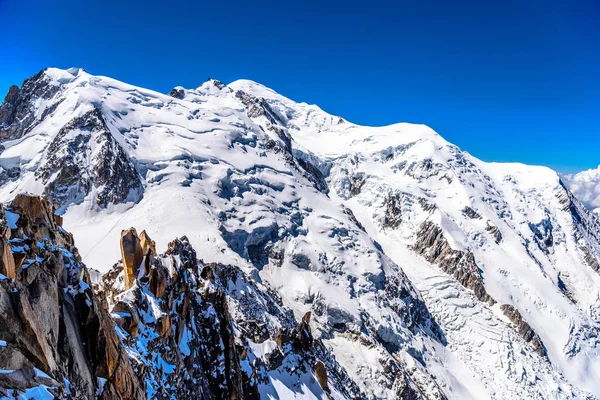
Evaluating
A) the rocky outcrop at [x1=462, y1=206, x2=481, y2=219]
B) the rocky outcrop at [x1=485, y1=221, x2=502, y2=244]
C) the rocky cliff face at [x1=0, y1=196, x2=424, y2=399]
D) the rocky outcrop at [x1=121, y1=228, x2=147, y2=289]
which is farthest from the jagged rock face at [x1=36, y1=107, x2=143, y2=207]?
the rocky outcrop at [x1=485, y1=221, x2=502, y2=244]

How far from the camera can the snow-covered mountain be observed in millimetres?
91812

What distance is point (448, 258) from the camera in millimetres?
142000

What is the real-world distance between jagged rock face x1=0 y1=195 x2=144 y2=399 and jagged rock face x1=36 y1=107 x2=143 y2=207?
88.7 metres

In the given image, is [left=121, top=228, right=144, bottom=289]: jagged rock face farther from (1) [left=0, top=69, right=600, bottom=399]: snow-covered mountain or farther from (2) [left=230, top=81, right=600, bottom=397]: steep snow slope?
(2) [left=230, top=81, right=600, bottom=397]: steep snow slope

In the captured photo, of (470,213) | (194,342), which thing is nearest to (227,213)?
(194,342)

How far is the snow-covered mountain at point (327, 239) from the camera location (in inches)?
3615

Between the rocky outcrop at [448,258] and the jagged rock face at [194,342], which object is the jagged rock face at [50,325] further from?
the rocky outcrop at [448,258]

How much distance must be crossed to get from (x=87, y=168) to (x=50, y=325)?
333 feet

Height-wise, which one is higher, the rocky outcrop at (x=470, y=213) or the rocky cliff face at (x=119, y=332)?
the rocky outcrop at (x=470, y=213)

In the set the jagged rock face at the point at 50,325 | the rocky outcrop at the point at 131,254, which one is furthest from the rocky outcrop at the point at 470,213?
the jagged rock face at the point at 50,325

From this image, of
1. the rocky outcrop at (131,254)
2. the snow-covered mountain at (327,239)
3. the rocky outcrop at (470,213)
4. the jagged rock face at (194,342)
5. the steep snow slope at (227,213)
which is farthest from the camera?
the rocky outcrop at (470,213)

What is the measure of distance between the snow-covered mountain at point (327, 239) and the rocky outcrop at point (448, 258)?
472 millimetres

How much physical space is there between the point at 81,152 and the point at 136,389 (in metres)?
103

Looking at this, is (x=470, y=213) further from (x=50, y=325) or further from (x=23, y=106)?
(x=23, y=106)
